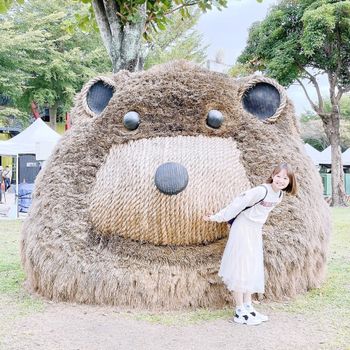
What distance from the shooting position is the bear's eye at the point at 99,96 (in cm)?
418

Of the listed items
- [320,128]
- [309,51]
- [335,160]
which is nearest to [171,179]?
[309,51]

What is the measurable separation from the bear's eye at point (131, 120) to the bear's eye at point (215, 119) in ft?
1.84

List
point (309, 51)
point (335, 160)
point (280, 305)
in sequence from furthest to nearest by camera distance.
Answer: point (335, 160) → point (309, 51) → point (280, 305)

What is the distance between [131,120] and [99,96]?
0.52m

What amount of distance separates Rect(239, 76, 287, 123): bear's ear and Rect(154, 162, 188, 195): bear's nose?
0.97m

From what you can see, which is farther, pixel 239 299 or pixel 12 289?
pixel 12 289

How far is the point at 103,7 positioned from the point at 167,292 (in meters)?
3.50

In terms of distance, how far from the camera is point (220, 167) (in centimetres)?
363

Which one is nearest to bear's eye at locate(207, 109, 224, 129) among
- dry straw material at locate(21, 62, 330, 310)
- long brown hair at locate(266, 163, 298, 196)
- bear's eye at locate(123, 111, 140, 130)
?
dry straw material at locate(21, 62, 330, 310)

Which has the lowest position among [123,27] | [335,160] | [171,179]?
[171,179]

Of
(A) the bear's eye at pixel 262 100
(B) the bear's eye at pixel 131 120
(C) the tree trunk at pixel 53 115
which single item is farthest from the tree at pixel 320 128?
(B) the bear's eye at pixel 131 120

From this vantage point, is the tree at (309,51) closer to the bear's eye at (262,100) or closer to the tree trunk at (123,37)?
the tree trunk at (123,37)

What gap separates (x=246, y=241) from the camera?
3258 millimetres

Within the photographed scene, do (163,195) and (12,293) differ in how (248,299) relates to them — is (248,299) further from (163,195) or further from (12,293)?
(12,293)
